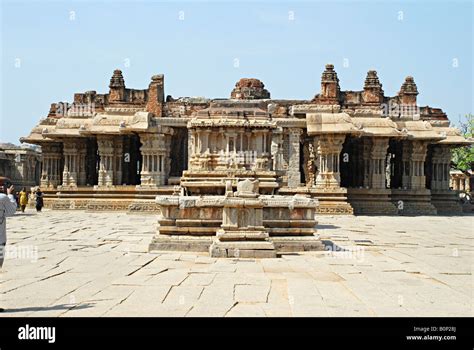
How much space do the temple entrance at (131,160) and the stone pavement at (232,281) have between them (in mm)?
12784

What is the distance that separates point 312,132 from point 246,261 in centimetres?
1334

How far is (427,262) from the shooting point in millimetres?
8031

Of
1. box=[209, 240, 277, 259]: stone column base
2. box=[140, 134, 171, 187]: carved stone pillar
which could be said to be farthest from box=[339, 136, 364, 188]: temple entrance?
box=[209, 240, 277, 259]: stone column base

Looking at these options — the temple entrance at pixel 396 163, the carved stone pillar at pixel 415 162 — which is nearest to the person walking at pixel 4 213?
the carved stone pillar at pixel 415 162

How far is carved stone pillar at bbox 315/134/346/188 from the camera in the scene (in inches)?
801

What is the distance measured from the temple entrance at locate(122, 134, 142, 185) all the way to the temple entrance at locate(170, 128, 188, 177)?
167cm

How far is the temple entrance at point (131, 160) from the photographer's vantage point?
22984 mm

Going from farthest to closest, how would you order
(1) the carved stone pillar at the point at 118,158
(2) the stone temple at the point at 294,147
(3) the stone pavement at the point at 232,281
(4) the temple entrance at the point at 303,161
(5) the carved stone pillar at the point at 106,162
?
1. (4) the temple entrance at the point at 303,161
2. (1) the carved stone pillar at the point at 118,158
3. (5) the carved stone pillar at the point at 106,162
4. (2) the stone temple at the point at 294,147
5. (3) the stone pavement at the point at 232,281

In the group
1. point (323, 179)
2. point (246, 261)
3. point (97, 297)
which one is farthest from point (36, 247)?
point (323, 179)

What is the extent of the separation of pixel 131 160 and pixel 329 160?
896cm

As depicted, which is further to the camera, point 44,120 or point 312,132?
point 44,120

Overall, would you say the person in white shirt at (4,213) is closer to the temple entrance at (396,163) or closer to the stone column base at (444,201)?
the temple entrance at (396,163)
